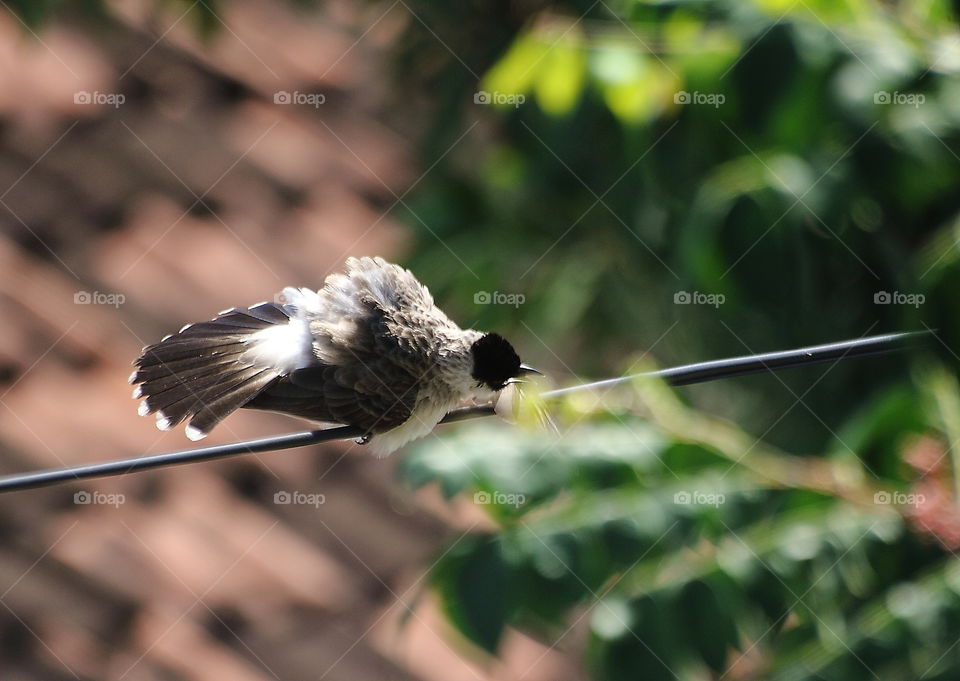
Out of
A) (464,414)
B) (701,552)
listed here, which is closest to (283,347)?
(464,414)

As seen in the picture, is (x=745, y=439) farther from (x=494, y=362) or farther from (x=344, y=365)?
(x=344, y=365)

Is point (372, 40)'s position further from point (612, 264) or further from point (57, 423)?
point (57, 423)

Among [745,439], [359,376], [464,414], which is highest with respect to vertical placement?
[359,376]

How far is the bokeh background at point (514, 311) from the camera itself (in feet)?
9.09

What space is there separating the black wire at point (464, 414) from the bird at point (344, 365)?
9cm

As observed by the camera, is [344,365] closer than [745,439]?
Yes

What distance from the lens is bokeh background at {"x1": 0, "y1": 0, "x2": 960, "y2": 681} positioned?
2.77 meters

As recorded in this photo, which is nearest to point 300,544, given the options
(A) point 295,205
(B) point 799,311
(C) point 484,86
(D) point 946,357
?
(A) point 295,205

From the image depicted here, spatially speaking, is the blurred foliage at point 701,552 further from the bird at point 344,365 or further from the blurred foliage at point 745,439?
the bird at point 344,365

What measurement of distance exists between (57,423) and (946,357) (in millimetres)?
2776

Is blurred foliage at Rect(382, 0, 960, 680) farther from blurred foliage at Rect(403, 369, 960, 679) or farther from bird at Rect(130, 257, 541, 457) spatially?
bird at Rect(130, 257, 541, 457)

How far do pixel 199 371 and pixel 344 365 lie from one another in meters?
0.34

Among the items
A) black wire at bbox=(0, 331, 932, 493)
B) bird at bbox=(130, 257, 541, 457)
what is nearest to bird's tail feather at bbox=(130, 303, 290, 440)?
bird at bbox=(130, 257, 541, 457)

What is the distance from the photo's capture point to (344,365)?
249 cm
